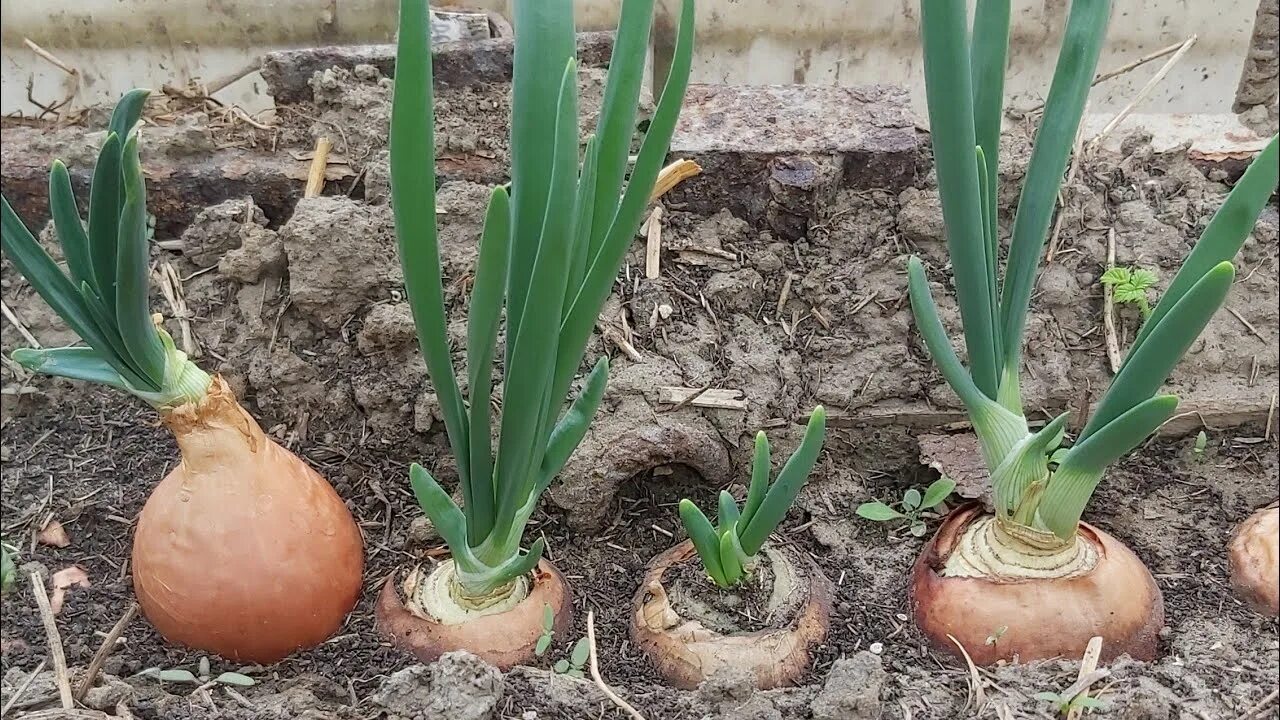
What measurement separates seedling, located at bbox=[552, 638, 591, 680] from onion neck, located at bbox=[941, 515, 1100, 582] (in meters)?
0.41

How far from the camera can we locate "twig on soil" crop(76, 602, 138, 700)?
2.97ft

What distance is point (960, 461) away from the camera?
1.22m

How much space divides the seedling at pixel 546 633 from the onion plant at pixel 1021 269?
0.51 meters

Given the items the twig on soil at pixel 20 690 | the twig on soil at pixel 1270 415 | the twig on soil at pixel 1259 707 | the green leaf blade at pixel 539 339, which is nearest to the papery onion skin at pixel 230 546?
the twig on soil at pixel 20 690

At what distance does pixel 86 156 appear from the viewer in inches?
57.4

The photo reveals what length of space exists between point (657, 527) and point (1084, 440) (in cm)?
53

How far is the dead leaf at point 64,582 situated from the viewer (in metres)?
A: 1.11

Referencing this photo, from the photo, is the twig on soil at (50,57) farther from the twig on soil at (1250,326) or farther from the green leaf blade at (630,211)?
the twig on soil at (1250,326)

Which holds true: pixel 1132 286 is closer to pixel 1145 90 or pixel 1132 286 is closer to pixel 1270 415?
pixel 1270 415

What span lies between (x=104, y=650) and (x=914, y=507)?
0.96 metres

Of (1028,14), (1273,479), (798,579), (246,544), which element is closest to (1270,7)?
(1028,14)

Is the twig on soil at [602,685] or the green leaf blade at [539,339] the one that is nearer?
the green leaf blade at [539,339]

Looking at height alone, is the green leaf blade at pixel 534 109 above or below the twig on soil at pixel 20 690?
above

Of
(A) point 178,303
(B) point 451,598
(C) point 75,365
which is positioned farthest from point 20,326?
(B) point 451,598
